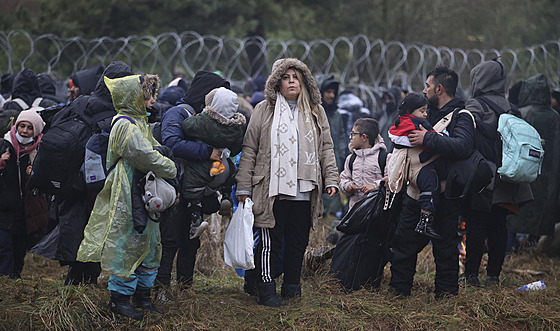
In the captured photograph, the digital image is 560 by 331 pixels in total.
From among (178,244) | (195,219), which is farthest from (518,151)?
(178,244)

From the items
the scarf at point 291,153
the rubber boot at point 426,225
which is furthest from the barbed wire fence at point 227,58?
the rubber boot at point 426,225

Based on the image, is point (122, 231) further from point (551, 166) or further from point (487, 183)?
point (551, 166)

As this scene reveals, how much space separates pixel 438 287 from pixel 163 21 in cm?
1110

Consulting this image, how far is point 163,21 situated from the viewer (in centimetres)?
1399

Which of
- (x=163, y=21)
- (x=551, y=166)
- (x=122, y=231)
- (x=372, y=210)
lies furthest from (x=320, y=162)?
(x=163, y=21)

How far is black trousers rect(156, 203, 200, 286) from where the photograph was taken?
4.20 m

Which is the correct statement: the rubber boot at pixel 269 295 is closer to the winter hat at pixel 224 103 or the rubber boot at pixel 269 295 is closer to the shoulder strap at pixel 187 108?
the winter hat at pixel 224 103

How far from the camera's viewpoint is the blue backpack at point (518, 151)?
16.2ft

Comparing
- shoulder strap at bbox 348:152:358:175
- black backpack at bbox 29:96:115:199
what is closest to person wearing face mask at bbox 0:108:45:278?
black backpack at bbox 29:96:115:199

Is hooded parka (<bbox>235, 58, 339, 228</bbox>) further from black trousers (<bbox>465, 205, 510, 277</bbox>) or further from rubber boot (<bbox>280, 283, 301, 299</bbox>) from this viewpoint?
black trousers (<bbox>465, 205, 510, 277</bbox>)

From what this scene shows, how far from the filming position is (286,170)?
13.5 ft

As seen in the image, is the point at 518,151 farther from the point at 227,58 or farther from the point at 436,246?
the point at 227,58

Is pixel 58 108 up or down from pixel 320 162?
up

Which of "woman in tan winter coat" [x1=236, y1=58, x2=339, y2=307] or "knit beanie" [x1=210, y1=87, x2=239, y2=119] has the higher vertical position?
"knit beanie" [x1=210, y1=87, x2=239, y2=119]
